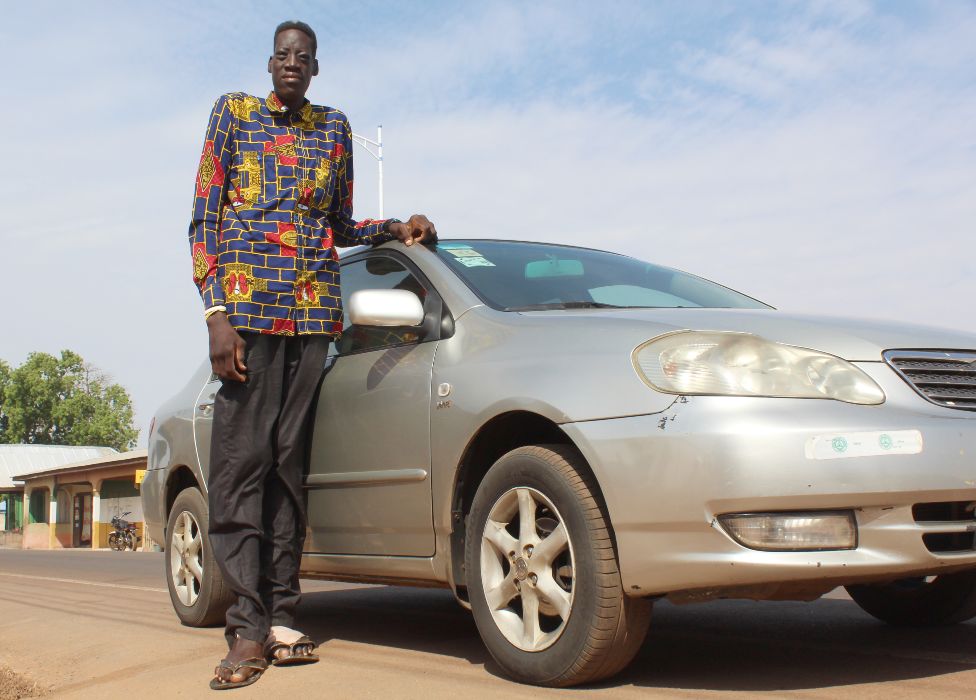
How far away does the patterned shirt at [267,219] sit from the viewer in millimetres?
3934

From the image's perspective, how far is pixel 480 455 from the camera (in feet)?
12.0

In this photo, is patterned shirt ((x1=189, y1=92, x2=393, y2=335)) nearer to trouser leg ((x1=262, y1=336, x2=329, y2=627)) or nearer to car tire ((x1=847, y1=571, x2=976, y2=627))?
trouser leg ((x1=262, y1=336, x2=329, y2=627))

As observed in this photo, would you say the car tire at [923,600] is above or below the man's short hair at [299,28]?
below

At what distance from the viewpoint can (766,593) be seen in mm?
2916

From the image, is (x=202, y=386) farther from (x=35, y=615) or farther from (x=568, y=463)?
(x=568, y=463)

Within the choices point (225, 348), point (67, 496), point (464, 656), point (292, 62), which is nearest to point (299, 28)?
point (292, 62)

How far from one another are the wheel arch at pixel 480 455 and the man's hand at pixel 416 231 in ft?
3.48

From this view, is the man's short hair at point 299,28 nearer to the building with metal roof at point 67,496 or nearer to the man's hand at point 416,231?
the man's hand at point 416,231

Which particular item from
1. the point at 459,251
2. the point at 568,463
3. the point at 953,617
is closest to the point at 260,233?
the point at 459,251

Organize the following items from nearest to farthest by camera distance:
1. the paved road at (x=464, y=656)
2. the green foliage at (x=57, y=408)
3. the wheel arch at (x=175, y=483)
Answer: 1. the paved road at (x=464, y=656)
2. the wheel arch at (x=175, y=483)
3. the green foliage at (x=57, y=408)

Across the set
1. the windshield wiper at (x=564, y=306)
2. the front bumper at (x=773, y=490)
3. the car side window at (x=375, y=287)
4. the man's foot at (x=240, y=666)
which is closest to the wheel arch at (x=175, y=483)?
the car side window at (x=375, y=287)

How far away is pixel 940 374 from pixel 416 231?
6.93 feet

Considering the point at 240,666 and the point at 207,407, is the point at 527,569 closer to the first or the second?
the point at 240,666

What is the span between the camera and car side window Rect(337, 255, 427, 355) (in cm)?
414
